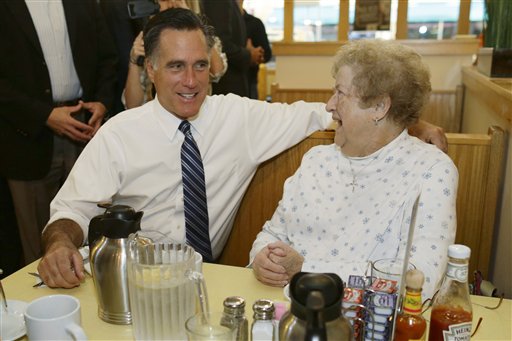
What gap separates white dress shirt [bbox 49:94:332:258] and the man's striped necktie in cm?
3

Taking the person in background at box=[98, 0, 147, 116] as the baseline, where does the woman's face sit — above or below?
below

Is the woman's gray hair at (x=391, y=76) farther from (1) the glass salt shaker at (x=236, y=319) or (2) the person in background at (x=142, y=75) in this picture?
(2) the person in background at (x=142, y=75)

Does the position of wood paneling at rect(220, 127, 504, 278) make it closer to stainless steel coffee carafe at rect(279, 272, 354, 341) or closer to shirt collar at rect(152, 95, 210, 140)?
shirt collar at rect(152, 95, 210, 140)

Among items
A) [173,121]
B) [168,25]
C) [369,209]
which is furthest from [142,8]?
[369,209]

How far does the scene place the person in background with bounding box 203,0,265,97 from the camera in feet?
9.61

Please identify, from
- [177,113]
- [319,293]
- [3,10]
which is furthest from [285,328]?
[3,10]

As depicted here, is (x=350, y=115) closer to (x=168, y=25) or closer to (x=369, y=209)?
(x=369, y=209)

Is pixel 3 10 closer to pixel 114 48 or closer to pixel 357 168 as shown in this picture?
pixel 114 48

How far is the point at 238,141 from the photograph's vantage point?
196 centimetres

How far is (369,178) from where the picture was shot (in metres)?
1.56

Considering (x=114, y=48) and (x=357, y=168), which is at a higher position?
(x=114, y=48)

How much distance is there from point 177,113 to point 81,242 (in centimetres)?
58

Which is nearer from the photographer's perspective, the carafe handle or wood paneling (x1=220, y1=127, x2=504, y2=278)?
the carafe handle

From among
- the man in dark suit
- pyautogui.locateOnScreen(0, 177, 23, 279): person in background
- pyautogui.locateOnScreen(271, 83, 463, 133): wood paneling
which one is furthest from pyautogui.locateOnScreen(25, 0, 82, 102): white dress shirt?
pyautogui.locateOnScreen(271, 83, 463, 133): wood paneling
